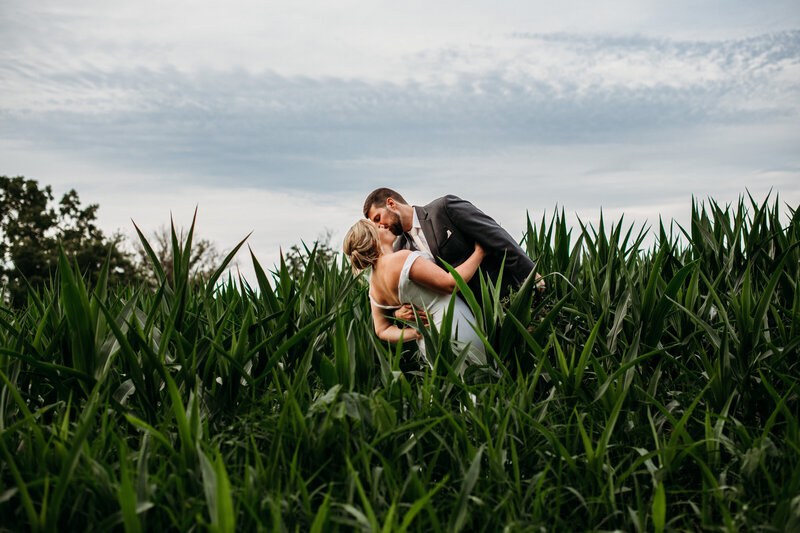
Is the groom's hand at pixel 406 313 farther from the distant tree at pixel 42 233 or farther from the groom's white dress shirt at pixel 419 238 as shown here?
the distant tree at pixel 42 233

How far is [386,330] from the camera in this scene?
3.54 meters

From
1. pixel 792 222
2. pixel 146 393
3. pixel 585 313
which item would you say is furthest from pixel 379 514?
pixel 792 222

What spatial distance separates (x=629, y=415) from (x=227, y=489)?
183 centimetres

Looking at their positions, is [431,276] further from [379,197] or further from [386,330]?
[379,197]

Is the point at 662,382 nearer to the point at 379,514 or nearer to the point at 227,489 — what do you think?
the point at 379,514

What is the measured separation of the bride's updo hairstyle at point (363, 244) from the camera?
11.4ft

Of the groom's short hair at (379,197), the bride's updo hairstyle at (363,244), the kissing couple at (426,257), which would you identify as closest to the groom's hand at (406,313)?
the kissing couple at (426,257)

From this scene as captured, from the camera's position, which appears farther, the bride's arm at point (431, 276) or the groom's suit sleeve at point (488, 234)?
the groom's suit sleeve at point (488, 234)

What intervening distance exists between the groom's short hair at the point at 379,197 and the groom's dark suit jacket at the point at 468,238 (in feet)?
0.69

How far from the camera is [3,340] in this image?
3.16 meters

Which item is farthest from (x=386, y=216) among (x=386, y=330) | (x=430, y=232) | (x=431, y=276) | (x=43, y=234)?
(x=43, y=234)

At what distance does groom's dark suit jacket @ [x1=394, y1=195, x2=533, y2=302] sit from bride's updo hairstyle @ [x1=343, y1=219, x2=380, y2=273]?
1.31 ft

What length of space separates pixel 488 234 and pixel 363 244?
0.77 meters

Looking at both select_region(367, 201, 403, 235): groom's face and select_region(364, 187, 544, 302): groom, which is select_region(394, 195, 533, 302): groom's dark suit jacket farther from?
select_region(367, 201, 403, 235): groom's face
